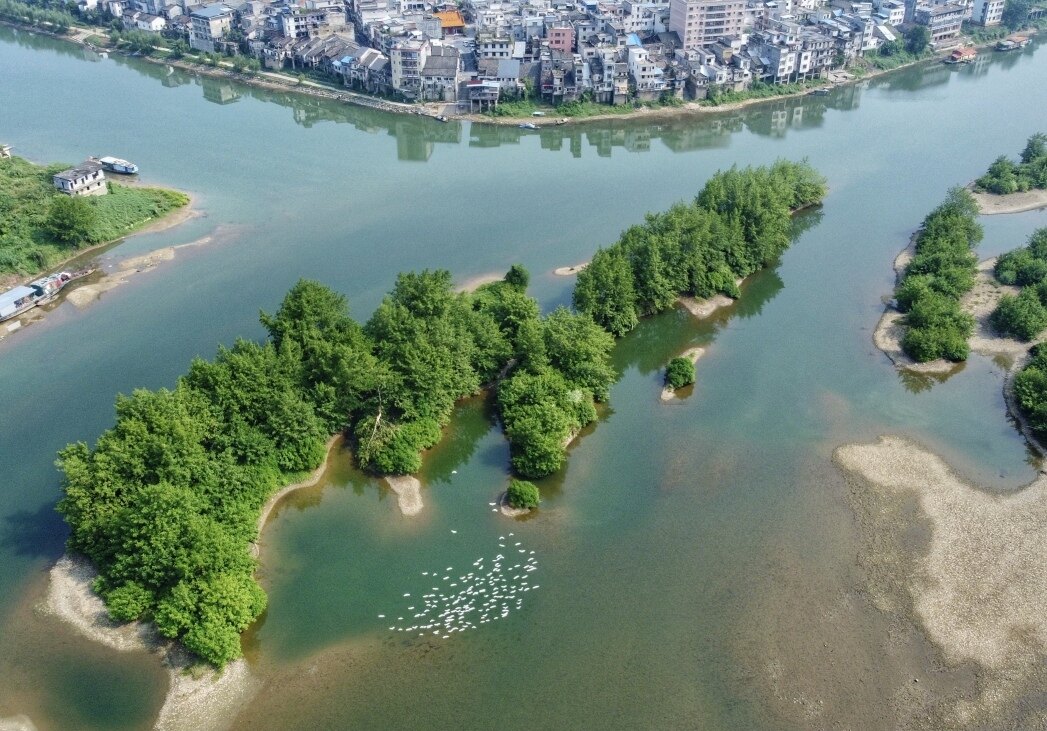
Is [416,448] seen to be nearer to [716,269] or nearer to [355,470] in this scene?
[355,470]

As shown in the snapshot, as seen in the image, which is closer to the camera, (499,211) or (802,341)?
(802,341)

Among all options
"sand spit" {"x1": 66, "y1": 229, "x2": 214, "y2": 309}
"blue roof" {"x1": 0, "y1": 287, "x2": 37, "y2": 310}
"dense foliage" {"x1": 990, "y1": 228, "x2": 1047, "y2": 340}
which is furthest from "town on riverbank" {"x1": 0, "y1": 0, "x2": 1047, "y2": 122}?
"blue roof" {"x1": 0, "y1": 287, "x2": 37, "y2": 310}

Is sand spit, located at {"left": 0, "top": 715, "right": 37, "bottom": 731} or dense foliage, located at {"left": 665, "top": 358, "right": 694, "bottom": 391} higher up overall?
dense foliage, located at {"left": 665, "top": 358, "right": 694, "bottom": 391}

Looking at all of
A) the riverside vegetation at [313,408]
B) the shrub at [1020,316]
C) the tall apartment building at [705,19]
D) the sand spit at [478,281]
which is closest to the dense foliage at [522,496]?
the riverside vegetation at [313,408]

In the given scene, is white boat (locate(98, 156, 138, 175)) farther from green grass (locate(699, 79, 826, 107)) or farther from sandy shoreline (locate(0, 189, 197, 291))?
green grass (locate(699, 79, 826, 107))

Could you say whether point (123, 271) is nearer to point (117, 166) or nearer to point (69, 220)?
point (69, 220)

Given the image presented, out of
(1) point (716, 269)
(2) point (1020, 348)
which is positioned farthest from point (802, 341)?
(2) point (1020, 348)
